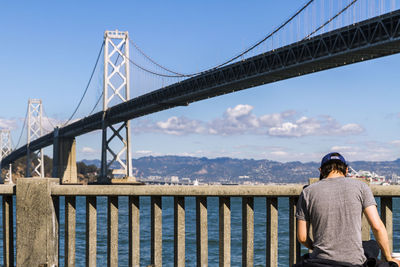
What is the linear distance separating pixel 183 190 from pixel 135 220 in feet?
1.46

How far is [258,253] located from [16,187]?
14.3 m

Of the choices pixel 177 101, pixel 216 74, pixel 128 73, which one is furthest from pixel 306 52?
pixel 128 73

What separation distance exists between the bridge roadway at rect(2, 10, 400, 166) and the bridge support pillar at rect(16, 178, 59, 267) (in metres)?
27.5

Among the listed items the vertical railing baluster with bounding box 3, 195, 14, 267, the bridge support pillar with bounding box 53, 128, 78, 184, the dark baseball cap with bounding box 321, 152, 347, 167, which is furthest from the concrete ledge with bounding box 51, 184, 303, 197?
the bridge support pillar with bounding box 53, 128, 78, 184

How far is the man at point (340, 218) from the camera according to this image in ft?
10.8

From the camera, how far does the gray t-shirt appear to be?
328 cm

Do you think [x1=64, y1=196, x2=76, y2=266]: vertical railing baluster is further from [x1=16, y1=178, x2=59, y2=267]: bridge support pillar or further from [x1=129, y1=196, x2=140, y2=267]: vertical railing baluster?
[x1=129, y1=196, x2=140, y2=267]: vertical railing baluster

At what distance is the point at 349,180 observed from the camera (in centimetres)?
336

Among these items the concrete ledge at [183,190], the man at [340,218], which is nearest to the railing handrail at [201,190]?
the concrete ledge at [183,190]

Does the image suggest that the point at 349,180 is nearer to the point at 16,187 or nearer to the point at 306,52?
the point at 16,187

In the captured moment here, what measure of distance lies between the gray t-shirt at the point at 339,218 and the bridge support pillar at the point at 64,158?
65167 millimetres

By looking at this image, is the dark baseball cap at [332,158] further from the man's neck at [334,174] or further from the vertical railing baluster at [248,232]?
the vertical railing baluster at [248,232]

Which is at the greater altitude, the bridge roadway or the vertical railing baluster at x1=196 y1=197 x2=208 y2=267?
the bridge roadway

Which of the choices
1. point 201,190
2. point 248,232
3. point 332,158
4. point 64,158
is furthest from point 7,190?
point 64,158
